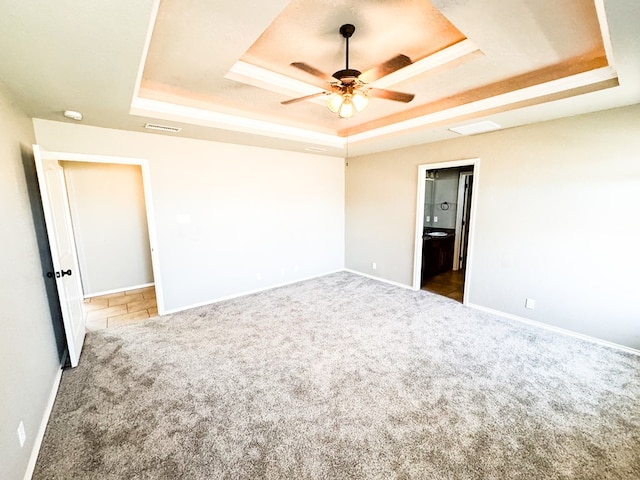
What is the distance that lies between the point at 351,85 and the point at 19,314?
2898 millimetres

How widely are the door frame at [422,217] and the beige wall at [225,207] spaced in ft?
6.00

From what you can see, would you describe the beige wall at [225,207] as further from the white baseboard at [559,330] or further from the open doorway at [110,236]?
the white baseboard at [559,330]

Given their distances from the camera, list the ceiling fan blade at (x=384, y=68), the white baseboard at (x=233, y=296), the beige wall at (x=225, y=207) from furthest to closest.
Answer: the white baseboard at (x=233, y=296), the beige wall at (x=225, y=207), the ceiling fan blade at (x=384, y=68)

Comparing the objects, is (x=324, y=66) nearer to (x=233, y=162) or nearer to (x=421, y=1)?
(x=421, y=1)

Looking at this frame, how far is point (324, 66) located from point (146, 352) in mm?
3432

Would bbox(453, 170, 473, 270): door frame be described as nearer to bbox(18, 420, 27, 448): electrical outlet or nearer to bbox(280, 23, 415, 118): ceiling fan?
bbox(280, 23, 415, 118): ceiling fan

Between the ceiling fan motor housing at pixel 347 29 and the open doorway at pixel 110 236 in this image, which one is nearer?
the ceiling fan motor housing at pixel 347 29

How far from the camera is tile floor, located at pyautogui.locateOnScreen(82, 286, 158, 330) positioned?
3.55m

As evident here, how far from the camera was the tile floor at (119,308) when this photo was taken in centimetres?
355

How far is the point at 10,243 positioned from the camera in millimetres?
1782

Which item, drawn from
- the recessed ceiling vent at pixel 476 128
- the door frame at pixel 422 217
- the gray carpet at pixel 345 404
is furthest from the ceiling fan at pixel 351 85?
the gray carpet at pixel 345 404

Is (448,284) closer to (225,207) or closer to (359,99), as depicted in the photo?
(359,99)

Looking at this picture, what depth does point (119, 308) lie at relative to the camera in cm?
399

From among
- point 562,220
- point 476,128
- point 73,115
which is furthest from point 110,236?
point 562,220
